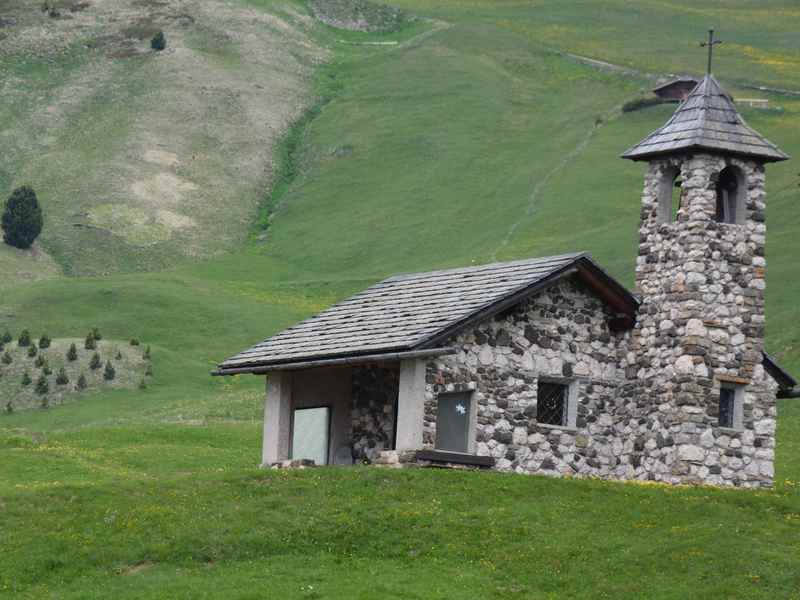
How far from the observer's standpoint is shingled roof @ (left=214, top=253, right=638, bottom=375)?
39.5m

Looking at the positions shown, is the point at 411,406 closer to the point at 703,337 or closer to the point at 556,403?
the point at 556,403

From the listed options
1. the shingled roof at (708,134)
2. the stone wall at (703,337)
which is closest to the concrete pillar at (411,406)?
the stone wall at (703,337)

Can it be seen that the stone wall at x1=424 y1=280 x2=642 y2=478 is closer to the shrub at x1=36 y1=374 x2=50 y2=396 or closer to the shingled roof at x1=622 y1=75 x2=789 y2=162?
the shingled roof at x1=622 y1=75 x2=789 y2=162

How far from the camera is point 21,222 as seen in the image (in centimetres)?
12988

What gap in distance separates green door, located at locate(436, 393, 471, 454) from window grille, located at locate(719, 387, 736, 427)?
20.2ft

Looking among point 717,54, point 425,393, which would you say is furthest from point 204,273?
point 425,393

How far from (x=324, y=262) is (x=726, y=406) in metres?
88.3

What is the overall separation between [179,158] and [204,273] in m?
31.2

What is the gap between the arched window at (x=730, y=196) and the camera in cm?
4188

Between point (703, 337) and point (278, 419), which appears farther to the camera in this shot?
point (278, 419)

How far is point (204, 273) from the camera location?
418ft

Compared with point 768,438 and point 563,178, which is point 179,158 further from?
point 768,438

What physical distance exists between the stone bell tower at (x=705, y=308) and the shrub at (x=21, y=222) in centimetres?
9383

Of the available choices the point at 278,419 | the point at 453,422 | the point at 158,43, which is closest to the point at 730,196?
the point at 453,422
